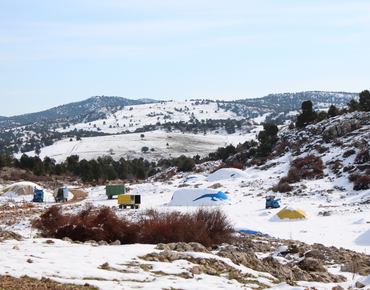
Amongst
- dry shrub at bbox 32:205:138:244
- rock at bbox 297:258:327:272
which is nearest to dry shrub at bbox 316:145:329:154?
dry shrub at bbox 32:205:138:244

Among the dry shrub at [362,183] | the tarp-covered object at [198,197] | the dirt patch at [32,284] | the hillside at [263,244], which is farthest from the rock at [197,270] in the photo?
the dry shrub at [362,183]

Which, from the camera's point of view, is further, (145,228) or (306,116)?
(306,116)

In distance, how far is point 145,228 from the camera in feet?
42.1

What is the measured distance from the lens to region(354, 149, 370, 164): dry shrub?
35.3 m

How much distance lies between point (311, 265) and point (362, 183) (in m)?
23.9

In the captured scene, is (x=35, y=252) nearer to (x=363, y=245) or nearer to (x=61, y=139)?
(x=363, y=245)

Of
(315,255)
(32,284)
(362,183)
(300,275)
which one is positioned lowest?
(362,183)

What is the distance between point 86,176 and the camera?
64.3 m

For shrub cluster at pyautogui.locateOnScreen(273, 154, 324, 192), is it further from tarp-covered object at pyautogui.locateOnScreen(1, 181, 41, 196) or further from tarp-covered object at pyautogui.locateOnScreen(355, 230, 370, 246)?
tarp-covered object at pyautogui.locateOnScreen(1, 181, 41, 196)

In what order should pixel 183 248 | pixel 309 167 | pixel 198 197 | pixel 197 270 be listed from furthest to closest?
pixel 309 167 < pixel 198 197 < pixel 183 248 < pixel 197 270

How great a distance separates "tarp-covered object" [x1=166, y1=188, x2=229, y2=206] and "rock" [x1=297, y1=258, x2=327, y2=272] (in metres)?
19.3

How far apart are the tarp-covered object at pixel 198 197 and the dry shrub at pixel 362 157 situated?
1672 centimetres

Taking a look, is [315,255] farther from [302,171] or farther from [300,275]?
[302,171]

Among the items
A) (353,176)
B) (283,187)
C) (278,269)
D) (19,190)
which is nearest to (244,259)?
(278,269)
